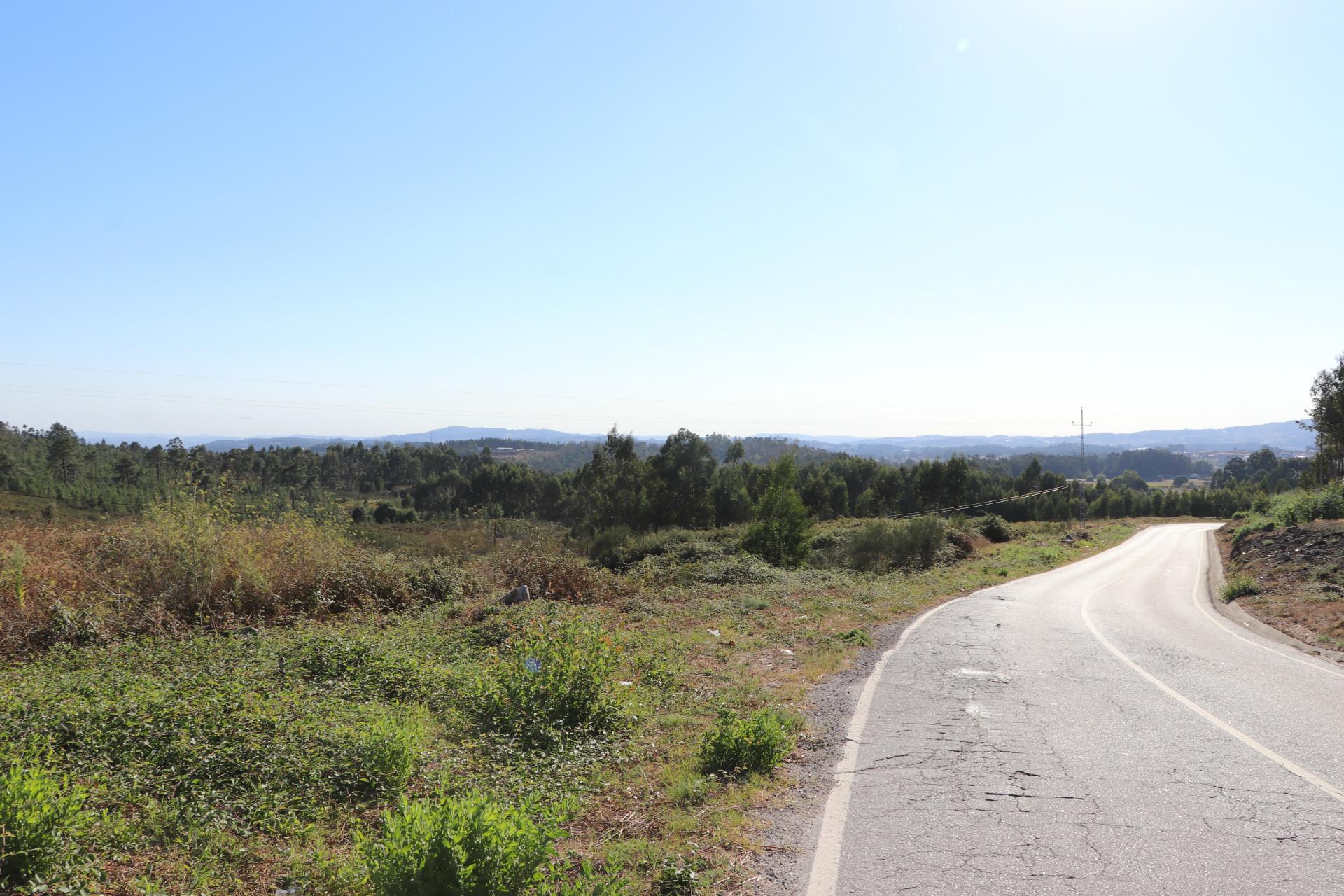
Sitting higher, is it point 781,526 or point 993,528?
point 781,526

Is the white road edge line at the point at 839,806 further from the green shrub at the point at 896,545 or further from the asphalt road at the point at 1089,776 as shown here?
the green shrub at the point at 896,545

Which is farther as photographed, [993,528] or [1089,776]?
[993,528]

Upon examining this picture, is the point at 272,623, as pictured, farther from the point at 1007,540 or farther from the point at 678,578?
the point at 1007,540

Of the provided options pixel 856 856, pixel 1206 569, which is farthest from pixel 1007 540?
pixel 856 856

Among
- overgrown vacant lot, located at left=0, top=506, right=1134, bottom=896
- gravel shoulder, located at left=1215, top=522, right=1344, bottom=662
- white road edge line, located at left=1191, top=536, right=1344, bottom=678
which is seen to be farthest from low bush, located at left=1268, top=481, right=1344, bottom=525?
overgrown vacant lot, located at left=0, top=506, right=1134, bottom=896

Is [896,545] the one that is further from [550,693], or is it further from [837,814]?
[837,814]

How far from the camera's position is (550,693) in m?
6.97

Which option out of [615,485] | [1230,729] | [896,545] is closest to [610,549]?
[896,545]

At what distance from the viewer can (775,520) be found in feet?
105

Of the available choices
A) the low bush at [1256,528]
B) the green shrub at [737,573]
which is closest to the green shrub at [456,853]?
the green shrub at [737,573]

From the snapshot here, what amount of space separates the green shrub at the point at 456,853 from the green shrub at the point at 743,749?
2535 millimetres

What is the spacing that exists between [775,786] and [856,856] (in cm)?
132

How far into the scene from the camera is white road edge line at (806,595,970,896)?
4.12m

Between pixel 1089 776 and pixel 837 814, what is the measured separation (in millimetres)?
2253
